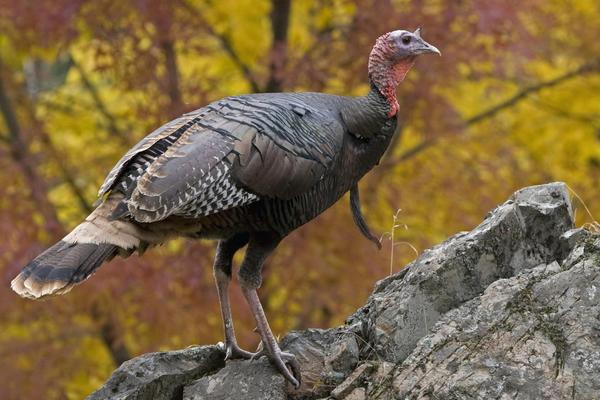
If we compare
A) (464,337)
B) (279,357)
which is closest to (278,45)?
(279,357)

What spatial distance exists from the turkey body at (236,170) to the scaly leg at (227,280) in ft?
0.85

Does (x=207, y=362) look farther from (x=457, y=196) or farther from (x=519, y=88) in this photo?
(x=519, y=88)

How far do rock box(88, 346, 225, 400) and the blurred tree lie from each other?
10.9 feet

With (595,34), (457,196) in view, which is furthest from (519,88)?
(457,196)

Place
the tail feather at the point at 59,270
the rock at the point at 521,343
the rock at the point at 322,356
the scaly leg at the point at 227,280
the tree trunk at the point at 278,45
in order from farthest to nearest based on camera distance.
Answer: the tree trunk at the point at 278,45 < the scaly leg at the point at 227,280 < the rock at the point at 322,356 < the tail feather at the point at 59,270 < the rock at the point at 521,343

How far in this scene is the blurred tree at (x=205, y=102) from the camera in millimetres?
8984

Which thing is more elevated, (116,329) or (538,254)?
(538,254)

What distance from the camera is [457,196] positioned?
10.2 m

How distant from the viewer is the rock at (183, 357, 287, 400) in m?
5.00

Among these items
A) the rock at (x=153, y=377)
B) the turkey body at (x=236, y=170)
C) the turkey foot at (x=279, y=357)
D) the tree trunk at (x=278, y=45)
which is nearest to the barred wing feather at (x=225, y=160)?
the turkey body at (x=236, y=170)

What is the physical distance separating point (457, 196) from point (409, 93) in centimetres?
118

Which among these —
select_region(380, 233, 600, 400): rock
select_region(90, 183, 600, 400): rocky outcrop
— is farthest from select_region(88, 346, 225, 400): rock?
select_region(380, 233, 600, 400): rock

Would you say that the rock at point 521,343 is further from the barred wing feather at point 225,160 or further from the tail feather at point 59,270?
the tail feather at point 59,270

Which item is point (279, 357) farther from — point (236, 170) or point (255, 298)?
point (236, 170)
